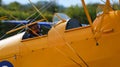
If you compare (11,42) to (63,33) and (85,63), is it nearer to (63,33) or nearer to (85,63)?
(63,33)

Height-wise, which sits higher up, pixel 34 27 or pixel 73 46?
pixel 34 27

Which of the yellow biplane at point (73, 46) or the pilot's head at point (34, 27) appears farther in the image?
the pilot's head at point (34, 27)

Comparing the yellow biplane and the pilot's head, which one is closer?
the yellow biplane

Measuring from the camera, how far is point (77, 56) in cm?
648

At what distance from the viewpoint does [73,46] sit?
6535 mm

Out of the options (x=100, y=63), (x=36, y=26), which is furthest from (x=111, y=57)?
(x=36, y=26)

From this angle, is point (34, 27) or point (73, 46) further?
point (34, 27)

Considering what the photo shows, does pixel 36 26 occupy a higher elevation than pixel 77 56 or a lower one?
higher

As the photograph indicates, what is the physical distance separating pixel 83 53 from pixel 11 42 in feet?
5.69

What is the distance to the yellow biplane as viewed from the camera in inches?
246

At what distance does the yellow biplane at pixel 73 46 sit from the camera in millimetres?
6242

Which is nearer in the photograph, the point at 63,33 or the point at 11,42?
the point at 63,33

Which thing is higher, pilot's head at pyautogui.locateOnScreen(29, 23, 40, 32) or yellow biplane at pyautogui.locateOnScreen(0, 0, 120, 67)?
pilot's head at pyautogui.locateOnScreen(29, 23, 40, 32)

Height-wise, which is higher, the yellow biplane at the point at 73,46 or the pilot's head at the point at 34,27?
the pilot's head at the point at 34,27
